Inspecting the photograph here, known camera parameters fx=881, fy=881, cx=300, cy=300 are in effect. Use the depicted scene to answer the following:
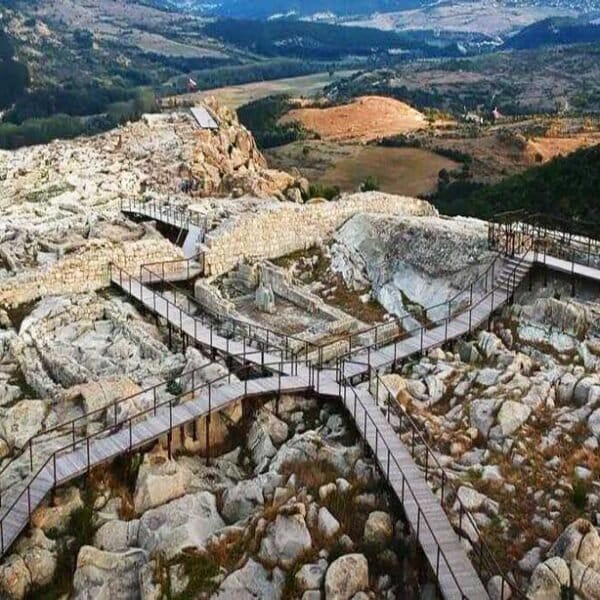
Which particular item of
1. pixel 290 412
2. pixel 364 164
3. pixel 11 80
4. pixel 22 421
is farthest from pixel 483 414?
pixel 11 80

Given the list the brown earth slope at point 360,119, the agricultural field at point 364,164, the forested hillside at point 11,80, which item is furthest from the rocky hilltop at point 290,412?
the forested hillside at point 11,80

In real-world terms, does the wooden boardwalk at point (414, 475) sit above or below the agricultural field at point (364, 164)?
above

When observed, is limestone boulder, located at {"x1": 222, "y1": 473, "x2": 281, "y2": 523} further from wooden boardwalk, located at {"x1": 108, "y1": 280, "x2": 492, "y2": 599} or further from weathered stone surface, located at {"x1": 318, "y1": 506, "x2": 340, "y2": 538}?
wooden boardwalk, located at {"x1": 108, "y1": 280, "x2": 492, "y2": 599}

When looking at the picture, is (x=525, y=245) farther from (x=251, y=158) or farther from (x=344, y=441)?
(x=251, y=158)

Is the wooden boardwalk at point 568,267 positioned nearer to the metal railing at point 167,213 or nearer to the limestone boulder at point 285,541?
the limestone boulder at point 285,541

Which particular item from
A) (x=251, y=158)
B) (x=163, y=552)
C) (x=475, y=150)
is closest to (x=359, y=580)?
(x=163, y=552)
